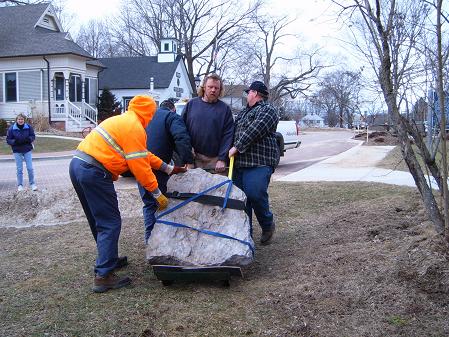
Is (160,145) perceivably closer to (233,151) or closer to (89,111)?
(233,151)

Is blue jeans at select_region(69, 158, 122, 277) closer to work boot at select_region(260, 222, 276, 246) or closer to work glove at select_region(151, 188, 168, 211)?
work glove at select_region(151, 188, 168, 211)

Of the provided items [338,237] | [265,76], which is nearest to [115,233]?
[338,237]

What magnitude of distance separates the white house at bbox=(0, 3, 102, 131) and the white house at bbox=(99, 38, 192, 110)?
8.89 m

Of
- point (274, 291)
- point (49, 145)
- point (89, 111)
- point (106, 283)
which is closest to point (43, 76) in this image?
point (89, 111)

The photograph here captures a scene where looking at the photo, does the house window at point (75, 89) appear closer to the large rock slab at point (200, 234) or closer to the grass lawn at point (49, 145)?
the grass lawn at point (49, 145)

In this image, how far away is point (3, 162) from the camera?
1764cm

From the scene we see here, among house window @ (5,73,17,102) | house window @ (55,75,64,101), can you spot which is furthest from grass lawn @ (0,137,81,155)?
house window @ (5,73,17,102)

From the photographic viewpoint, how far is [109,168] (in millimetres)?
4121

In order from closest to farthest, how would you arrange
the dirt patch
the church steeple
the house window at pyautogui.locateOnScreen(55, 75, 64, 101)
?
1. the dirt patch
2. the house window at pyautogui.locateOnScreen(55, 75, 64, 101)
3. the church steeple

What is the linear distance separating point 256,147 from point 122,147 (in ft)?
5.16

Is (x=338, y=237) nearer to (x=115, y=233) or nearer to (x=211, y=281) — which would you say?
(x=211, y=281)

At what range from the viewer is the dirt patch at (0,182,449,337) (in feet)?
11.0

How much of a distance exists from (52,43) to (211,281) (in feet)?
97.3

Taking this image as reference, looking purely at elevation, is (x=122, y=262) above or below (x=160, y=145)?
below
